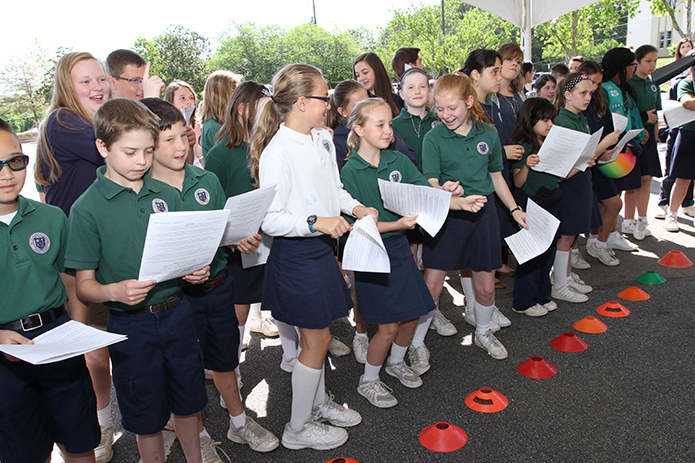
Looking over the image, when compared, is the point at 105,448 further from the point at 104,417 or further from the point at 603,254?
the point at 603,254

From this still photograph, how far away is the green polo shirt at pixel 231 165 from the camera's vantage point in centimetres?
292

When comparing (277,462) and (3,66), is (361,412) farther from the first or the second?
(3,66)

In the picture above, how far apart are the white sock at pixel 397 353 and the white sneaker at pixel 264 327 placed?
1180 millimetres

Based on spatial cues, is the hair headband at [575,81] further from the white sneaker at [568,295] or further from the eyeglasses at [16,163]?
the eyeglasses at [16,163]

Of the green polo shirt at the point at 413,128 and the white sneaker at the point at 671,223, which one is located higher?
the green polo shirt at the point at 413,128

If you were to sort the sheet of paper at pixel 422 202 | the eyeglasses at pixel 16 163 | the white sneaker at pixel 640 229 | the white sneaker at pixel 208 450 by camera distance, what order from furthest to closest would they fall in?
1. the white sneaker at pixel 640 229
2. the white sneaker at pixel 208 450
3. the sheet of paper at pixel 422 202
4. the eyeglasses at pixel 16 163

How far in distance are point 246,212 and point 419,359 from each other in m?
1.76

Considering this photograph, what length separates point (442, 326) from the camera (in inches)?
151

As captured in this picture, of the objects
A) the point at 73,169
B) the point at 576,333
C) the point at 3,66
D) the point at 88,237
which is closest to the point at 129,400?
the point at 88,237

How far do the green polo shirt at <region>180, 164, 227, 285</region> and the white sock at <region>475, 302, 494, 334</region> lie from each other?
1.90m

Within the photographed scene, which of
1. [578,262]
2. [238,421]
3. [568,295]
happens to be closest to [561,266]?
[568,295]

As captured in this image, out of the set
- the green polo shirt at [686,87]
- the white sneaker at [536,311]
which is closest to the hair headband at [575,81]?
the white sneaker at [536,311]

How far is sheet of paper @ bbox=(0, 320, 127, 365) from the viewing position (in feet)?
5.11

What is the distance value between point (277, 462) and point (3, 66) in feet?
152
